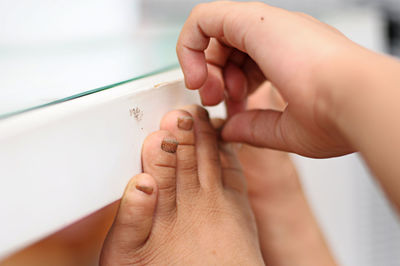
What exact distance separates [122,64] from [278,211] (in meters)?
0.36

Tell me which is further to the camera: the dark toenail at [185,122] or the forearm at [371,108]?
the dark toenail at [185,122]

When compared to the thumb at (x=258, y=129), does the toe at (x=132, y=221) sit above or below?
below

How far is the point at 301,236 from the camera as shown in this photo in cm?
65

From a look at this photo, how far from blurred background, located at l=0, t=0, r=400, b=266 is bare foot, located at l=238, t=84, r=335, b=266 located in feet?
0.73

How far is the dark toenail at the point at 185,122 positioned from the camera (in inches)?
15.7

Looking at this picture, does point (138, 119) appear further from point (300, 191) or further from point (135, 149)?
point (300, 191)

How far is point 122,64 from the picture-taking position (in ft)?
1.55

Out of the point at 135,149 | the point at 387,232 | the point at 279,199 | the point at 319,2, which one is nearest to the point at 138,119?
the point at 135,149

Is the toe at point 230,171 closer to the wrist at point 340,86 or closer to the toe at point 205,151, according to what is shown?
the toe at point 205,151

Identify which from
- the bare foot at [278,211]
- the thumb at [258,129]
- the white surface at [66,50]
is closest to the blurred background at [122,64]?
the white surface at [66,50]

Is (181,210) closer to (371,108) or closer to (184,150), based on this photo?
(184,150)

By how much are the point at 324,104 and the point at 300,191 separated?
1.30 feet

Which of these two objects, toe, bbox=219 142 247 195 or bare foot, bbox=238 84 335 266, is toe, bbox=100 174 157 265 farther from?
bare foot, bbox=238 84 335 266

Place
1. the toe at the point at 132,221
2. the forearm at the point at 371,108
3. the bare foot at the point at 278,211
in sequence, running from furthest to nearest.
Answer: the bare foot at the point at 278,211
the toe at the point at 132,221
the forearm at the point at 371,108
